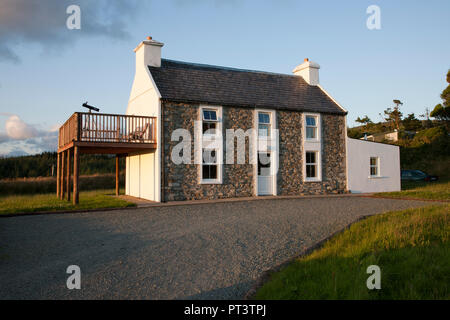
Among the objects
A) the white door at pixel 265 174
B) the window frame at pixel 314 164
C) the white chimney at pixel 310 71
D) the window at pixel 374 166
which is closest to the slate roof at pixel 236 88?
the white chimney at pixel 310 71

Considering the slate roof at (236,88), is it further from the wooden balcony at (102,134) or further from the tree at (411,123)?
the tree at (411,123)

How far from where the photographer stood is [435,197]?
15039 millimetres

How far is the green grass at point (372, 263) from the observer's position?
4.40 m

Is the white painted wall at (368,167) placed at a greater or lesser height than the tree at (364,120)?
lesser

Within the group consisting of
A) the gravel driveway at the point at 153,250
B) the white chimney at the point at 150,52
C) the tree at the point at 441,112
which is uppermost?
the tree at the point at 441,112

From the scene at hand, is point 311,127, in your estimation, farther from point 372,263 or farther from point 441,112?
point 441,112

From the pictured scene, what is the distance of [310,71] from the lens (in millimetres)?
21391

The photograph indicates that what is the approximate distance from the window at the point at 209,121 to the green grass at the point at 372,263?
9.85 meters

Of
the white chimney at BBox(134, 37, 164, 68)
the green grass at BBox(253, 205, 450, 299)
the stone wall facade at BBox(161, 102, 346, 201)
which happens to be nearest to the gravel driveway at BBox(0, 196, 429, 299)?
the green grass at BBox(253, 205, 450, 299)

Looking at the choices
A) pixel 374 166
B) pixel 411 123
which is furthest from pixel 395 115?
pixel 374 166

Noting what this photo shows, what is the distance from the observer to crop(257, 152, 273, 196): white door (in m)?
17.4

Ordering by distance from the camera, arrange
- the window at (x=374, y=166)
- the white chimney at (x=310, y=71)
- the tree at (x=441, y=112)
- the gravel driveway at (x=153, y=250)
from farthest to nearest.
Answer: the tree at (x=441, y=112)
the white chimney at (x=310, y=71)
the window at (x=374, y=166)
the gravel driveway at (x=153, y=250)

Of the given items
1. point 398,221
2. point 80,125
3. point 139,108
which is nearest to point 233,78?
point 139,108

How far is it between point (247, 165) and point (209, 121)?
283 cm
